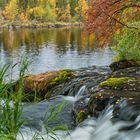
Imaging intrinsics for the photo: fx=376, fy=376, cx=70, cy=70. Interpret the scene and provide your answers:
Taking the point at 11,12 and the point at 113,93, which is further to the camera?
the point at 11,12

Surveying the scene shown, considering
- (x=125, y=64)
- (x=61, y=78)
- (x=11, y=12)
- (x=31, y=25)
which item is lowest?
(x=31, y=25)

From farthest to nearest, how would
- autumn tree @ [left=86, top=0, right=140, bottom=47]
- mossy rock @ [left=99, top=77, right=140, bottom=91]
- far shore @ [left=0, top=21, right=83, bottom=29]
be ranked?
far shore @ [left=0, top=21, right=83, bottom=29] → autumn tree @ [left=86, top=0, right=140, bottom=47] → mossy rock @ [left=99, top=77, right=140, bottom=91]

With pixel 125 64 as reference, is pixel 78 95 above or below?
below

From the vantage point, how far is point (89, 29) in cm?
2059

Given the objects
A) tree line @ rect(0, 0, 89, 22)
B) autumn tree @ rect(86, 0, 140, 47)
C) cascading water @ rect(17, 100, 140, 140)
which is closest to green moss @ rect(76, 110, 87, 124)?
cascading water @ rect(17, 100, 140, 140)

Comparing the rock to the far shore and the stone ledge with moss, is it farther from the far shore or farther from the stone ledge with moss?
the far shore

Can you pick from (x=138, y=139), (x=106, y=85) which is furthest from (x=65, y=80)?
(x=138, y=139)

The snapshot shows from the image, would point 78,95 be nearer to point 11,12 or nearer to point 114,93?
point 114,93

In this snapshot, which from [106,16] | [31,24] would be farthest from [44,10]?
[106,16]

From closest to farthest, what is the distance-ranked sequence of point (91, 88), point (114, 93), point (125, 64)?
point (114, 93)
point (91, 88)
point (125, 64)

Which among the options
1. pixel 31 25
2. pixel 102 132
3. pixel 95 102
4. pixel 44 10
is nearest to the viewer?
pixel 102 132

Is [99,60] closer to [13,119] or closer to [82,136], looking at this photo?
[82,136]

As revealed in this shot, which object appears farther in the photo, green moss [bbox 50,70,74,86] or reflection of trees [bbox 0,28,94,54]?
reflection of trees [bbox 0,28,94,54]

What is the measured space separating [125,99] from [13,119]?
787cm
